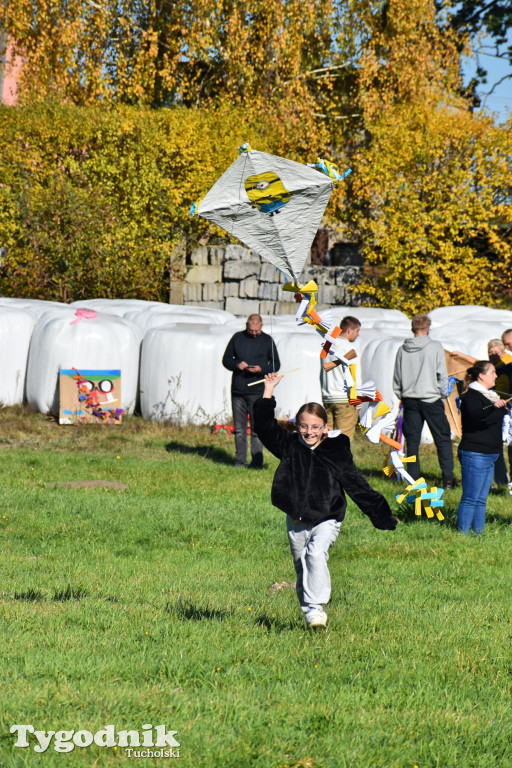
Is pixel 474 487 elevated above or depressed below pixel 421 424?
below

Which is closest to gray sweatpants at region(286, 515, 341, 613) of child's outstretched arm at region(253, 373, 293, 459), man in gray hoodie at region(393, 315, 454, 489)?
child's outstretched arm at region(253, 373, 293, 459)

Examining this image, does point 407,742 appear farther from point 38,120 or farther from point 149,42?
point 149,42

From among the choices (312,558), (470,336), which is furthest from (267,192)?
(470,336)

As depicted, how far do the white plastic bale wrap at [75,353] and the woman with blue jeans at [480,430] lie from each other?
739 centimetres

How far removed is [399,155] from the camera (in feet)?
75.9

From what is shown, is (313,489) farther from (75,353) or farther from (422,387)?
(75,353)

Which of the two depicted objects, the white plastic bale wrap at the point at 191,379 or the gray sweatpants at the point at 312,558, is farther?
the white plastic bale wrap at the point at 191,379

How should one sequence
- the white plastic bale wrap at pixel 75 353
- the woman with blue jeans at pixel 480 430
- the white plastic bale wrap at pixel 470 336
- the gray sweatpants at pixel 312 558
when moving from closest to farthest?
the gray sweatpants at pixel 312 558 < the woman with blue jeans at pixel 480 430 < the white plastic bale wrap at pixel 470 336 < the white plastic bale wrap at pixel 75 353

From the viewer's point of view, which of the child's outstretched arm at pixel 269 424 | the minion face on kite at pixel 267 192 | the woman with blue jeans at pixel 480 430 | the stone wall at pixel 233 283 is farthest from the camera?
the stone wall at pixel 233 283

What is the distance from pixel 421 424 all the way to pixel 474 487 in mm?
2098

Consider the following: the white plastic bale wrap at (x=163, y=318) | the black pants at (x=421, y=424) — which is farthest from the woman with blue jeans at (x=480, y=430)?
the white plastic bale wrap at (x=163, y=318)

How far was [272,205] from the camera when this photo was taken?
6477mm

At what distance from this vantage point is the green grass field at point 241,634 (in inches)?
151

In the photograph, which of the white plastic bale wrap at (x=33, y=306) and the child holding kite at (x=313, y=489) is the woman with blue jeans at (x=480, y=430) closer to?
the child holding kite at (x=313, y=489)
